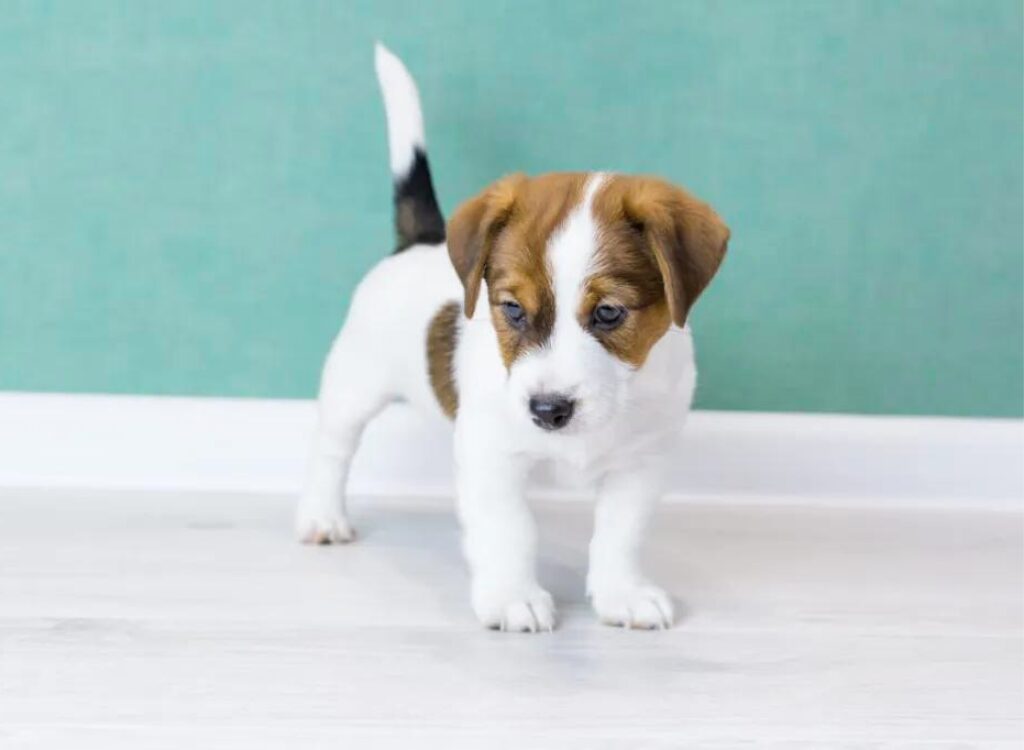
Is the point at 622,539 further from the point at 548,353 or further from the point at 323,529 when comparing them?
the point at 323,529

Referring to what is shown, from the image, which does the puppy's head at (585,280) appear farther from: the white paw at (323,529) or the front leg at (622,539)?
the white paw at (323,529)

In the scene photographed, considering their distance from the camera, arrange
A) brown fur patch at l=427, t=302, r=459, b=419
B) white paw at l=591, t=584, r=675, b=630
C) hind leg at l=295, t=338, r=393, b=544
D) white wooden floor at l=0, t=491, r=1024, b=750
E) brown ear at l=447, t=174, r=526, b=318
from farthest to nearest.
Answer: hind leg at l=295, t=338, r=393, b=544
brown fur patch at l=427, t=302, r=459, b=419
white paw at l=591, t=584, r=675, b=630
brown ear at l=447, t=174, r=526, b=318
white wooden floor at l=0, t=491, r=1024, b=750

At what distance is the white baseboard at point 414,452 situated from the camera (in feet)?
9.05

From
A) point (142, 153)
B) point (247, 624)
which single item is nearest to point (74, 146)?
point (142, 153)

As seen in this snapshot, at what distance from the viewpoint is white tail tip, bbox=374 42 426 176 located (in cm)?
238

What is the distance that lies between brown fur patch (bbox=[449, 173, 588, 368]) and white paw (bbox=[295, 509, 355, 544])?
75 cm

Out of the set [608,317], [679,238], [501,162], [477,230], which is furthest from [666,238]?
[501,162]

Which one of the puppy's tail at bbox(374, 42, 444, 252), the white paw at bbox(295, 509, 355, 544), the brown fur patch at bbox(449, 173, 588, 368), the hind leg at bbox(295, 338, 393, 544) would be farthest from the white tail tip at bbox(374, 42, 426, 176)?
the white paw at bbox(295, 509, 355, 544)

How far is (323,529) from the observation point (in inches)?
93.6

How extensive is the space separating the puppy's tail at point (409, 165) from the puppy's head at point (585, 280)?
60 centimetres

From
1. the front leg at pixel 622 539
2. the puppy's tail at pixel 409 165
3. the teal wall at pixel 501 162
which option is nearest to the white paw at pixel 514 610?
the front leg at pixel 622 539

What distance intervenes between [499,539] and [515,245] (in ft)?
1.47

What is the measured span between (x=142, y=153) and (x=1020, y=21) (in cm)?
189

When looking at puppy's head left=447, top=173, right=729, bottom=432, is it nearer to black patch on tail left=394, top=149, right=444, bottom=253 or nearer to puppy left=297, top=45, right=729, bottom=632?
puppy left=297, top=45, right=729, bottom=632
